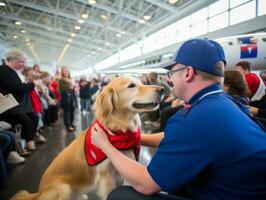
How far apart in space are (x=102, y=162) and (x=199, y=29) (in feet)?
47.8

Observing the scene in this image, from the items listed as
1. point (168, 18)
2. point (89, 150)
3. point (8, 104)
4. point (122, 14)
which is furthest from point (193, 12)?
point (89, 150)

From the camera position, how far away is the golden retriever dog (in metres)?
2.08

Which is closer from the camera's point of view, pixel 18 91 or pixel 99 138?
pixel 99 138

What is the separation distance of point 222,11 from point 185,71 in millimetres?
13257

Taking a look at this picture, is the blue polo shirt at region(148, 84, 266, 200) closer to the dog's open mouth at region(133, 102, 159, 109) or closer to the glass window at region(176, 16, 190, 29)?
the dog's open mouth at region(133, 102, 159, 109)

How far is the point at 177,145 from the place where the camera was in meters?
1.16

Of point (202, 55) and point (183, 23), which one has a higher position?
point (183, 23)

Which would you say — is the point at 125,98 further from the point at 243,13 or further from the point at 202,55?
the point at 243,13

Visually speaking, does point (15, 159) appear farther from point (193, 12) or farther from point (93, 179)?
point (193, 12)

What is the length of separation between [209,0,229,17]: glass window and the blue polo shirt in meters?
12.9

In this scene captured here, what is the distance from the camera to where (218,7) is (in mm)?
13180

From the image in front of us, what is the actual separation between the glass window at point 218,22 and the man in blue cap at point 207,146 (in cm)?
1292

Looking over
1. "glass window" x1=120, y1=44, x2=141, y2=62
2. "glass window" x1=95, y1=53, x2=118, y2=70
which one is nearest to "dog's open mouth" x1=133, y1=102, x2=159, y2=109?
"glass window" x1=120, y1=44, x2=141, y2=62

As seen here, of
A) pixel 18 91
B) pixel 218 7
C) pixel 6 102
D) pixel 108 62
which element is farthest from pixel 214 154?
pixel 108 62
